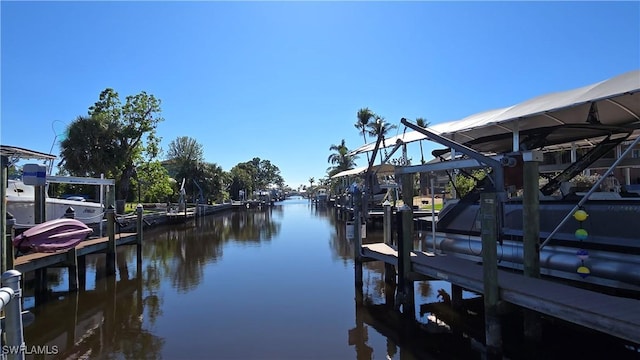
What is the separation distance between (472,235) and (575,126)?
264 centimetres

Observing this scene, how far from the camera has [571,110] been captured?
7.45 meters

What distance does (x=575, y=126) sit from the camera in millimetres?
7414

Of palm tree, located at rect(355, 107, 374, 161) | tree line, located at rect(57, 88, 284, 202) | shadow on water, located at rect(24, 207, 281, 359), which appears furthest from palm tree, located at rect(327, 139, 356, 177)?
shadow on water, located at rect(24, 207, 281, 359)

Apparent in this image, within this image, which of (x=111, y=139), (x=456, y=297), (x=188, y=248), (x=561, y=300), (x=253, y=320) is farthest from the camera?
(x=111, y=139)

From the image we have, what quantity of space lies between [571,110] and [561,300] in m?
3.99

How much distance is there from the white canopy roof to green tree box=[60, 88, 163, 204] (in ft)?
73.4

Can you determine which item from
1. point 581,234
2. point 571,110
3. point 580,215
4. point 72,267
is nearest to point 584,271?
point 581,234

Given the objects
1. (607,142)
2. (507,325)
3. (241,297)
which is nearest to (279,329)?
(241,297)

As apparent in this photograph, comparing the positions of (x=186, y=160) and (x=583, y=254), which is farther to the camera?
(x=186, y=160)

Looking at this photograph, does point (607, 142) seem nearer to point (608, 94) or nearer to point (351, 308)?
point (608, 94)

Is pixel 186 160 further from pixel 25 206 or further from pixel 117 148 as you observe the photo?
pixel 25 206

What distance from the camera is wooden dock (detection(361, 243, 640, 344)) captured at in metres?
4.24

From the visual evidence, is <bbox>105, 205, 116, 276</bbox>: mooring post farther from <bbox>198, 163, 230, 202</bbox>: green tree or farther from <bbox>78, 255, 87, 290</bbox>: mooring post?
<bbox>198, 163, 230, 202</bbox>: green tree

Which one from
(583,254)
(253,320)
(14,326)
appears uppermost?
(14,326)
